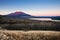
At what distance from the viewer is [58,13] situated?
5.25 feet

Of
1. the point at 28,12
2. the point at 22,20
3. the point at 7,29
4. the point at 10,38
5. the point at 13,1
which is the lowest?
the point at 10,38

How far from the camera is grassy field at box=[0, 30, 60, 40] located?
5.05 ft

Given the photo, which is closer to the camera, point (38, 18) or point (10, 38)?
point (10, 38)

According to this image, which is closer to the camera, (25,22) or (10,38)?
(10,38)

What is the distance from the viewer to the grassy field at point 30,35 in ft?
5.05

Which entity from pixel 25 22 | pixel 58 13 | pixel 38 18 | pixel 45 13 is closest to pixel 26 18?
pixel 25 22

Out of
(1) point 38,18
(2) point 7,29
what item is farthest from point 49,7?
(2) point 7,29

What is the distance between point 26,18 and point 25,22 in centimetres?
6

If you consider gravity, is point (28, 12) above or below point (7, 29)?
above

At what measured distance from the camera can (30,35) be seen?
1.55 metres

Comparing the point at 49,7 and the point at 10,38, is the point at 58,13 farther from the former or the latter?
the point at 10,38

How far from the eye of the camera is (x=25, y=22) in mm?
1647

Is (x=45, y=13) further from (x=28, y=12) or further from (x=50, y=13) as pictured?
(x=28, y=12)

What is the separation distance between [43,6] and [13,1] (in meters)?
0.42
